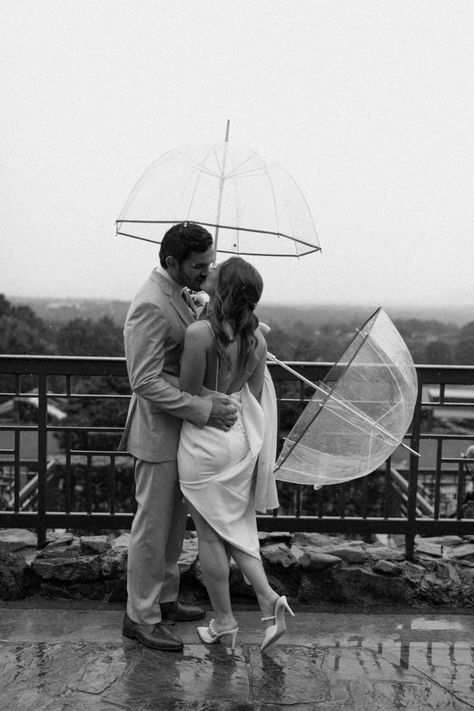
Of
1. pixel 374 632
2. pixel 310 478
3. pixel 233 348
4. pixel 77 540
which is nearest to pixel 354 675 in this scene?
pixel 374 632

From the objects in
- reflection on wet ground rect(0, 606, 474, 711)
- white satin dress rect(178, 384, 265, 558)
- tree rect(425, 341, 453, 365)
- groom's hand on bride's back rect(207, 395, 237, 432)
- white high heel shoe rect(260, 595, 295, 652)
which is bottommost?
tree rect(425, 341, 453, 365)

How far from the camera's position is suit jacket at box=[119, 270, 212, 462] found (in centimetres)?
222

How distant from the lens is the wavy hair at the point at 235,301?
210 centimetres

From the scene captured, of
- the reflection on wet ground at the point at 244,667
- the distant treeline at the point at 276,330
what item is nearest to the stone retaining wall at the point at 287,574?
the reflection on wet ground at the point at 244,667

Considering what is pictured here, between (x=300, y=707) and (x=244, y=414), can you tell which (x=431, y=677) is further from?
(x=244, y=414)

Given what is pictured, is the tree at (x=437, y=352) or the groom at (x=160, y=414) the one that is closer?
the groom at (x=160, y=414)

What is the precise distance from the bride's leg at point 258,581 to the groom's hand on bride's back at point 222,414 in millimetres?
376

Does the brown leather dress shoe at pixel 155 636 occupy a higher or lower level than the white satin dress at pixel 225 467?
lower

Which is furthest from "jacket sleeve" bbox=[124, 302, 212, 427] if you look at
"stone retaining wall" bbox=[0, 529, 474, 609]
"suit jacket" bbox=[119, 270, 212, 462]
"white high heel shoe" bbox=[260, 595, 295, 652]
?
"stone retaining wall" bbox=[0, 529, 474, 609]

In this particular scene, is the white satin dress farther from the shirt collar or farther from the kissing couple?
the shirt collar

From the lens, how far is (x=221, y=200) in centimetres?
239

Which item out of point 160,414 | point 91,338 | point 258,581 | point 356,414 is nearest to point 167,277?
point 160,414

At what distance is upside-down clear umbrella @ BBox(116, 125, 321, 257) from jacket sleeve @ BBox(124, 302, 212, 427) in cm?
32

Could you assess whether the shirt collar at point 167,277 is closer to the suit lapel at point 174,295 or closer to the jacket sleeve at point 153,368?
the suit lapel at point 174,295
